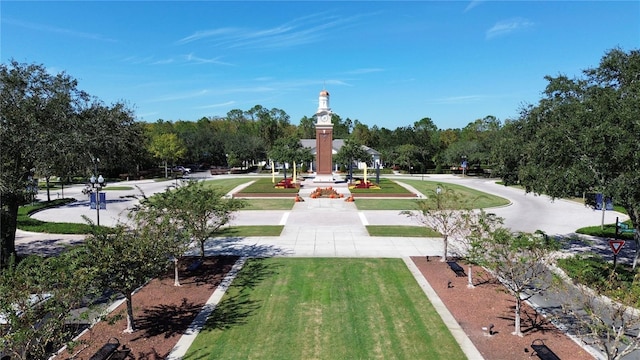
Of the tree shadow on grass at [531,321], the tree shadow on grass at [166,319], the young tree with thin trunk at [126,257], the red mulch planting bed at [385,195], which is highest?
the young tree with thin trunk at [126,257]

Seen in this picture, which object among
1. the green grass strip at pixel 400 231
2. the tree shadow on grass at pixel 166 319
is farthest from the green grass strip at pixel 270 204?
the tree shadow on grass at pixel 166 319

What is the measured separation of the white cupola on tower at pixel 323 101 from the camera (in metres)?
54.7

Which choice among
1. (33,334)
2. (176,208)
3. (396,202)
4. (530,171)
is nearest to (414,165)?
(396,202)

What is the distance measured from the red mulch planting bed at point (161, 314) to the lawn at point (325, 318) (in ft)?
2.77

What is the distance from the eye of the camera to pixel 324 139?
5606 centimetres

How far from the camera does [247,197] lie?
41438 mm

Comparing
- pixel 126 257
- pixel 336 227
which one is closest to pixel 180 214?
pixel 126 257

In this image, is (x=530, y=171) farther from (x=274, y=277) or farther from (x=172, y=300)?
(x=172, y=300)

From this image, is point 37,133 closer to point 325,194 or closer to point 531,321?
point 531,321

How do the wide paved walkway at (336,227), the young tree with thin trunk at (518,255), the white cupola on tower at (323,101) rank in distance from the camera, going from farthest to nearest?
the white cupola on tower at (323,101) < the wide paved walkway at (336,227) < the young tree with thin trunk at (518,255)

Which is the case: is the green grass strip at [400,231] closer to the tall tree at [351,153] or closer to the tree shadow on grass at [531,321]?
the tree shadow on grass at [531,321]

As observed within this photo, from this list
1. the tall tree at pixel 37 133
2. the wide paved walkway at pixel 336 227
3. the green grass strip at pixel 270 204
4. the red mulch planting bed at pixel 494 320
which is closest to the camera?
the red mulch planting bed at pixel 494 320

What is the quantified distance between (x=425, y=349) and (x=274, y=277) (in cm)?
747

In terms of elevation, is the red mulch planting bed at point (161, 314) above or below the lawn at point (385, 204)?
below
